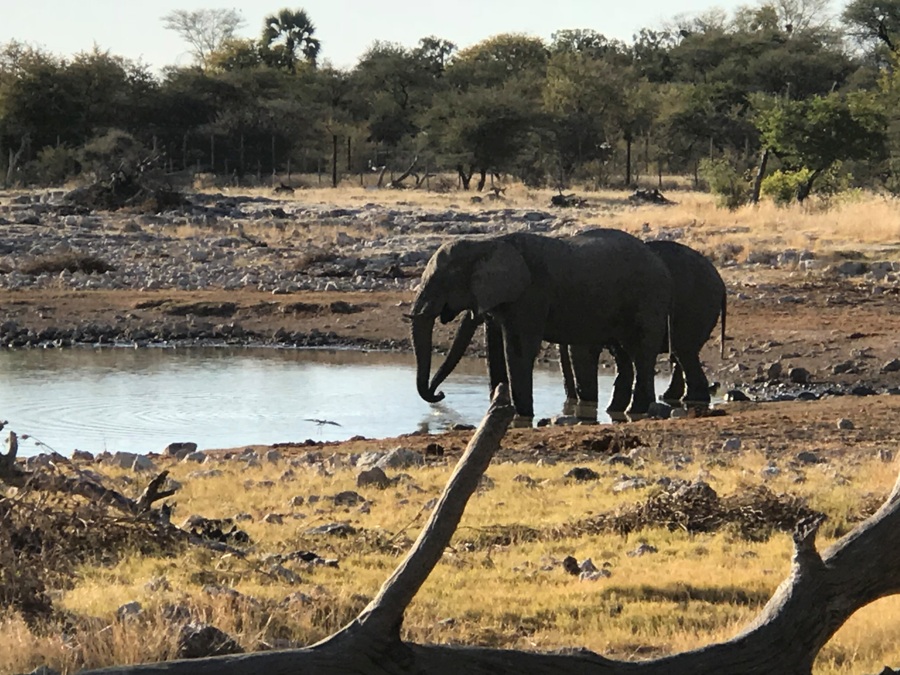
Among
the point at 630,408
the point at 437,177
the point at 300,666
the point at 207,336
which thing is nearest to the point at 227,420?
the point at 630,408

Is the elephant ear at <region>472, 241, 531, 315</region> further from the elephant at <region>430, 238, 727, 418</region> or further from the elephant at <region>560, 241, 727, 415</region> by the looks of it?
the elephant at <region>560, 241, 727, 415</region>

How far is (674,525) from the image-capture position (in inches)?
346

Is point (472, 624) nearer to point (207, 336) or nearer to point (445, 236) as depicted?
point (207, 336)

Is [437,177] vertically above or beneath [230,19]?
beneath

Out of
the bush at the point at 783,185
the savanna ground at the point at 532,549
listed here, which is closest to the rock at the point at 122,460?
the savanna ground at the point at 532,549

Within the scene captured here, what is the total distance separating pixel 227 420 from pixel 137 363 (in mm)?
4761

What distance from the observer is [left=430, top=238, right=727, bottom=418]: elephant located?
17.4m

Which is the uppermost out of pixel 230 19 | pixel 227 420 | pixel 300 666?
pixel 230 19

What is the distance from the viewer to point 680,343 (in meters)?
17.8

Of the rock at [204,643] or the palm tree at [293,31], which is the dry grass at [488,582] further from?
the palm tree at [293,31]

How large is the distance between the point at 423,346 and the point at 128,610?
10240mm

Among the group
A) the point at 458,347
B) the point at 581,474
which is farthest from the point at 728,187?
the point at 581,474

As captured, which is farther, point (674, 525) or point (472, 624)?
point (674, 525)

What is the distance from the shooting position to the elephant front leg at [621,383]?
1736cm
